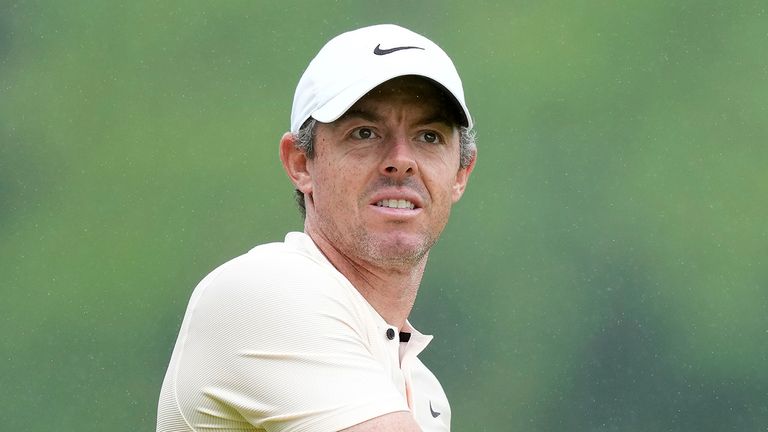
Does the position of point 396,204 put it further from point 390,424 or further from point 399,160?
point 390,424

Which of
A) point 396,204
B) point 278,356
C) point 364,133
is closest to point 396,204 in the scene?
point 396,204

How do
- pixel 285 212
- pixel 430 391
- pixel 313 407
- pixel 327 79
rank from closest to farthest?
pixel 313 407 < pixel 327 79 < pixel 430 391 < pixel 285 212

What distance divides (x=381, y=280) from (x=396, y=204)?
117 mm

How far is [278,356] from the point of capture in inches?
65.0

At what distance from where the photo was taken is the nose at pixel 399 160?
6.46 ft

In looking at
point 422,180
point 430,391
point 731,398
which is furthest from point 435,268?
point 422,180

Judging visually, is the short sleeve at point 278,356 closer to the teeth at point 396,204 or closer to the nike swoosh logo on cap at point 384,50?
the teeth at point 396,204

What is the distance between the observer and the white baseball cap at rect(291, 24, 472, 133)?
1.91 metres

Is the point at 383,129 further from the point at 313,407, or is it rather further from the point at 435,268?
the point at 435,268

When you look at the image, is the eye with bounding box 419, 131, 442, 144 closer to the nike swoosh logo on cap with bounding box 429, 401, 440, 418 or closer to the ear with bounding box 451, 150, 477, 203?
the ear with bounding box 451, 150, 477, 203

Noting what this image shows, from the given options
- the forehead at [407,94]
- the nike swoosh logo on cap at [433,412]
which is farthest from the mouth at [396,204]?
the nike swoosh logo on cap at [433,412]

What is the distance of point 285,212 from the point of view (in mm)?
4461

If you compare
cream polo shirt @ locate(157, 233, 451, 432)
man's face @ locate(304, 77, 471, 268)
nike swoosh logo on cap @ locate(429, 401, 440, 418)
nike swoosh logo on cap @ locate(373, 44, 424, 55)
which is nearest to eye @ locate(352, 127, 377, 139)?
man's face @ locate(304, 77, 471, 268)

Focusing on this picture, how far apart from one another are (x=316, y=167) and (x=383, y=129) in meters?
0.16
